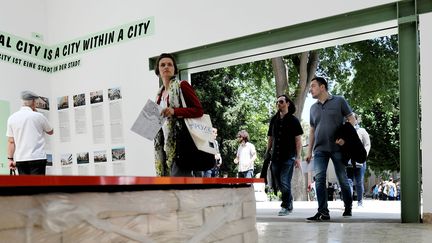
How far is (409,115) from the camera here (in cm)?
339

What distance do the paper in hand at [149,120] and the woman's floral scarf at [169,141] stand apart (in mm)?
115

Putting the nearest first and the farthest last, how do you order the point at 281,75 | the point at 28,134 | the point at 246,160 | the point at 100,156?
the point at 28,134 → the point at 100,156 → the point at 246,160 → the point at 281,75

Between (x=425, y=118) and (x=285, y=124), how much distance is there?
4.21 feet

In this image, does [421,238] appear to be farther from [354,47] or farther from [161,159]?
[354,47]

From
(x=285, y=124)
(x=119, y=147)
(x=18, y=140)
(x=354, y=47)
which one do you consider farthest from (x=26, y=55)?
(x=354, y=47)

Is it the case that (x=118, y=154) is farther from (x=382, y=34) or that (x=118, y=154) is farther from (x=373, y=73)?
(x=373, y=73)

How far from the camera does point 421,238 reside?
2.45 metres

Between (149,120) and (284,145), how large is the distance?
6.77ft

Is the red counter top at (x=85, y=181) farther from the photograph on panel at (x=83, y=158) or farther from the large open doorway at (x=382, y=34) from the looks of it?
the photograph on panel at (x=83, y=158)

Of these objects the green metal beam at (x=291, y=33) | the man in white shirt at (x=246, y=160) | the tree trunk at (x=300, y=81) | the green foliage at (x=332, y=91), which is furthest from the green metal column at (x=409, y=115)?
the tree trunk at (x=300, y=81)

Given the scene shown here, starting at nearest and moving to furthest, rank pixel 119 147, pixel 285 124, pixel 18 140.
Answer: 1. pixel 18 140
2. pixel 285 124
3. pixel 119 147

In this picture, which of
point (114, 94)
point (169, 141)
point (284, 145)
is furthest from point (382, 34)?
point (114, 94)

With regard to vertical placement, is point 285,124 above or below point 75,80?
below

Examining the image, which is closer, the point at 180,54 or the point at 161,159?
the point at 161,159
